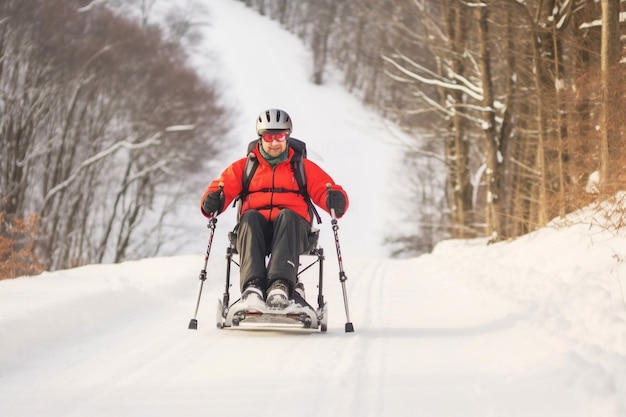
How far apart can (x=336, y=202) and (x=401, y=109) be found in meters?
16.4

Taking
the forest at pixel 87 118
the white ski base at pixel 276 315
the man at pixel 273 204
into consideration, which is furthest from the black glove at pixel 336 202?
the forest at pixel 87 118

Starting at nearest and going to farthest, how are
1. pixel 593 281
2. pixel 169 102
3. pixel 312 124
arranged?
pixel 593 281 → pixel 169 102 → pixel 312 124

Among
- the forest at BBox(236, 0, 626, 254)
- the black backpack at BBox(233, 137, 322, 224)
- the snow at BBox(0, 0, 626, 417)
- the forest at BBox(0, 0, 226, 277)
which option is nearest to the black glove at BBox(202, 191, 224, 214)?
the black backpack at BBox(233, 137, 322, 224)

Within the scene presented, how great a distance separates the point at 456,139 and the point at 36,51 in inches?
499

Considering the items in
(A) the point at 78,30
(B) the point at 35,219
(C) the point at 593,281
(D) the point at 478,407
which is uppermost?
(A) the point at 78,30

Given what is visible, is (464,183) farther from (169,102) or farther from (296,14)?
(296,14)

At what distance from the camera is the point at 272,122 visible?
7527 mm

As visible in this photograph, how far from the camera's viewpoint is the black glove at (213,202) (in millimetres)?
7520

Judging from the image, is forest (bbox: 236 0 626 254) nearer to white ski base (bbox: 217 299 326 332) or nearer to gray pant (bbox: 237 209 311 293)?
gray pant (bbox: 237 209 311 293)

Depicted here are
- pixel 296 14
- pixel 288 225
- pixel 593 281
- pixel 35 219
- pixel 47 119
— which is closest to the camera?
pixel 288 225

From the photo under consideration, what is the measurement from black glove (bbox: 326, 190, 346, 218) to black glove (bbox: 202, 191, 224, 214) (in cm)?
95

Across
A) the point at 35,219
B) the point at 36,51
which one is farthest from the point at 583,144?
the point at 36,51

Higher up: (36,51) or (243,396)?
(36,51)

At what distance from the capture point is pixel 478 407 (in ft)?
14.3
